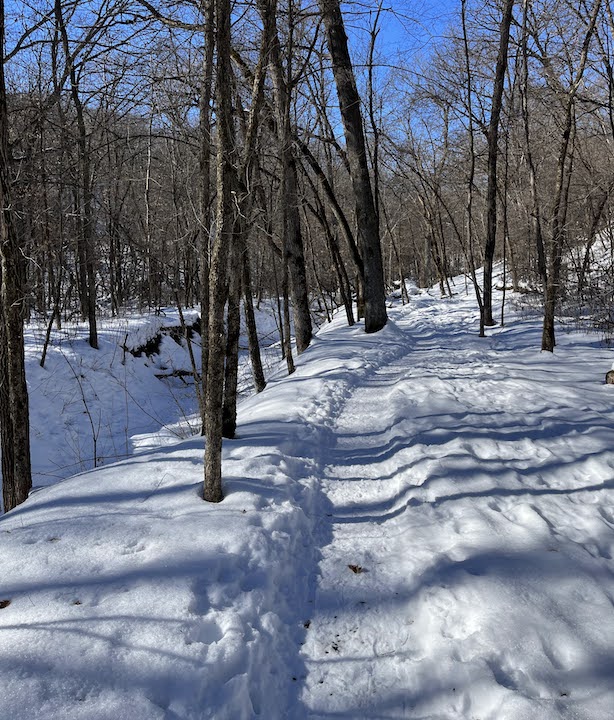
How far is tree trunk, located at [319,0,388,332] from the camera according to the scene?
1153 centimetres

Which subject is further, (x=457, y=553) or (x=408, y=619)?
(x=457, y=553)

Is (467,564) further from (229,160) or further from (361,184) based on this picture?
(361,184)

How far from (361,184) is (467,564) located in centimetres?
1074

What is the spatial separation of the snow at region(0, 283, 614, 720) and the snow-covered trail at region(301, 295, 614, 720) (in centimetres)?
1

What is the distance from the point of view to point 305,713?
7.16ft

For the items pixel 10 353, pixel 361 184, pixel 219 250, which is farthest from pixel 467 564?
pixel 361 184

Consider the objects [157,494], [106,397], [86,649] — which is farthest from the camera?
[106,397]

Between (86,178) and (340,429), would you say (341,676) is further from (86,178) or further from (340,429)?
(86,178)

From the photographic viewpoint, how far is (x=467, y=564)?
3.01 meters

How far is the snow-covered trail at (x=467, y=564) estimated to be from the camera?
7.23 ft

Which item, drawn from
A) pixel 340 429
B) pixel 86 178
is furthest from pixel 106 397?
pixel 340 429

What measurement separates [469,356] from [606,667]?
7.95 metres

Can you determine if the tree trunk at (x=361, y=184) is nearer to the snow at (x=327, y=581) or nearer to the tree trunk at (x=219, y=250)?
the snow at (x=327, y=581)

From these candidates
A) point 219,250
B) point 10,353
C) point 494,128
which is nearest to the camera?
point 219,250
